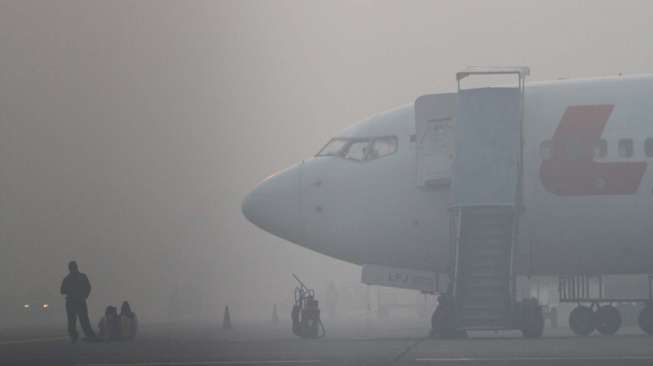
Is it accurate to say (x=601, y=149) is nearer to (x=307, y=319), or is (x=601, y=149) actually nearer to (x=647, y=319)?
(x=647, y=319)

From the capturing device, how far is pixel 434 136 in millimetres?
32938

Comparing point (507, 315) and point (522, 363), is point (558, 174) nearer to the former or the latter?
point (507, 315)

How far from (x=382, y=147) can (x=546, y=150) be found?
4.62 meters

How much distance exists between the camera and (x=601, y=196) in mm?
31281

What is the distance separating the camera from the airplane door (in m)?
32.6

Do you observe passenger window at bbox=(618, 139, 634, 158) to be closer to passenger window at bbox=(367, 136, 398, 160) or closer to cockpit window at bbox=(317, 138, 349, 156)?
passenger window at bbox=(367, 136, 398, 160)

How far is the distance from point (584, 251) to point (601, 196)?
169 cm

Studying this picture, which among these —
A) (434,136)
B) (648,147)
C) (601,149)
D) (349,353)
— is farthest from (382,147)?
(349,353)

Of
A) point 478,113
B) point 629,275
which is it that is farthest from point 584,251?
point 478,113

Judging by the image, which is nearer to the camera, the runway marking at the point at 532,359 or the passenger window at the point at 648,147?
the runway marking at the point at 532,359

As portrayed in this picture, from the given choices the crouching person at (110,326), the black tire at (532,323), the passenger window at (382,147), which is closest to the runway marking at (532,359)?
the black tire at (532,323)

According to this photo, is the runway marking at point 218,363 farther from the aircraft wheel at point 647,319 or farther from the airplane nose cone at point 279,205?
the aircraft wheel at point 647,319

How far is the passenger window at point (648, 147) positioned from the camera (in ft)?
102

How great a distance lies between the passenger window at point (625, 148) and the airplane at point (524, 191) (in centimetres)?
2
